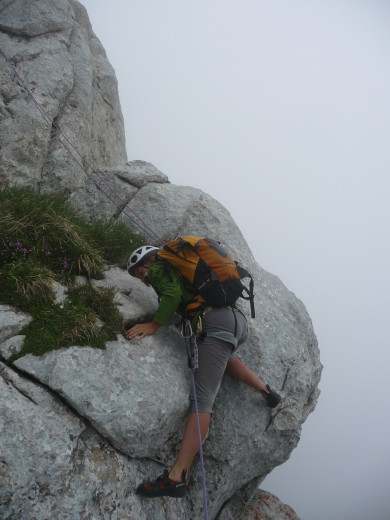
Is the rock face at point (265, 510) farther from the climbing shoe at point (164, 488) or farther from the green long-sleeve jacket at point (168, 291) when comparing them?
the green long-sleeve jacket at point (168, 291)

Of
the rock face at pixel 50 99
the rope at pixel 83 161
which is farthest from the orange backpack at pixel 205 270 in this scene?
the rock face at pixel 50 99

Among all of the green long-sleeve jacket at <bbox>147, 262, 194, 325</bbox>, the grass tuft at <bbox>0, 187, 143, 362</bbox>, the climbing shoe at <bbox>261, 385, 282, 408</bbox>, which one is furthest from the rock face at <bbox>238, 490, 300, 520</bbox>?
the grass tuft at <bbox>0, 187, 143, 362</bbox>

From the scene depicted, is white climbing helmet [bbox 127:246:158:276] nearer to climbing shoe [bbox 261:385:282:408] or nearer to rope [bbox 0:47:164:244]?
rope [bbox 0:47:164:244]

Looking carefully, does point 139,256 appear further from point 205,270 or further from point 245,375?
point 245,375

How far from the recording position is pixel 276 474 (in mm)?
171875

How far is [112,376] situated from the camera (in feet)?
15.5

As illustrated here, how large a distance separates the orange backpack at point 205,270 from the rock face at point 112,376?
1.25 m

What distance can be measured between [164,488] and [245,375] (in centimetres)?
233

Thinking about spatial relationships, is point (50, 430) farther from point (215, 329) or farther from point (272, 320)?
point (272, 320)

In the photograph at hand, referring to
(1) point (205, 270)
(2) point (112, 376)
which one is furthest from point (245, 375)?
(2) point (112, 376)

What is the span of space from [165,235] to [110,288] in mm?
3025

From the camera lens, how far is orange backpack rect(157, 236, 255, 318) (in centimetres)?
525

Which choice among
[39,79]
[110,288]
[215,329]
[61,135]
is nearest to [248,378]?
[215,329]

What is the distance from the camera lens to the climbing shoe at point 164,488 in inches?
174
